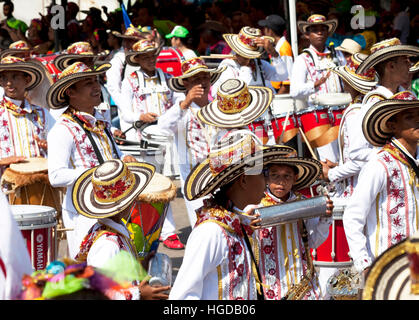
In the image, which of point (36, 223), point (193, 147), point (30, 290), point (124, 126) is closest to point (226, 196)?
point (30, 290)

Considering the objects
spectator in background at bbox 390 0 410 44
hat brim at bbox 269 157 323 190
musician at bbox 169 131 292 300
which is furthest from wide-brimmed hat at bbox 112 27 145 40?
musician at bbox 169 131 292 300

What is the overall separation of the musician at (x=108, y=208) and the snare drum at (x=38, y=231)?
0.81 m

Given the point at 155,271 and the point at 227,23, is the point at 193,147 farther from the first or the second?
the point at 227,23

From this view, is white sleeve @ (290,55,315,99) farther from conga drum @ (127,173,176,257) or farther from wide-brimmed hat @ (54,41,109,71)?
conga drum @ (127,173,176,257)

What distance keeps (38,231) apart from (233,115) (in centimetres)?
247

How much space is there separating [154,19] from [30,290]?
504 inches

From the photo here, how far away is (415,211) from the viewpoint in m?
4.93

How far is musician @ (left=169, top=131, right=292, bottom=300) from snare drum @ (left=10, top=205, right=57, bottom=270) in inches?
76.4

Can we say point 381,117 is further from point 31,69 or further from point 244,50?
point 244,50

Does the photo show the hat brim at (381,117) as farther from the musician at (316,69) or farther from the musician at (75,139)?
the musician at (316,69)

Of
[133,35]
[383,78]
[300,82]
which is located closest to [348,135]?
[383,78]

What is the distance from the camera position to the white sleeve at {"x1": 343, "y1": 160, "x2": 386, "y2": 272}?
4848 mm

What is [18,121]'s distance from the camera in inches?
306

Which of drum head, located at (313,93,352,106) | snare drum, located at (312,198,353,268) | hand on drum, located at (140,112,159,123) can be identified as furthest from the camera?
hand on drum, located at (140,112,159,123)
